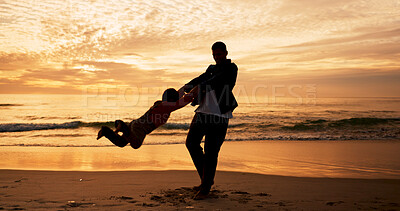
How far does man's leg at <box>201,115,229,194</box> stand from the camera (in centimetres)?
374

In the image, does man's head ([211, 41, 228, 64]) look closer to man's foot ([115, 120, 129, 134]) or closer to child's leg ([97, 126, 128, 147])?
man's foot ([115, 120, 129, 134])

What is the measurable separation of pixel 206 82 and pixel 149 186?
2243mm

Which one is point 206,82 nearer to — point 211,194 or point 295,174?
point 211,194

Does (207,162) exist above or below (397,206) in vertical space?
above

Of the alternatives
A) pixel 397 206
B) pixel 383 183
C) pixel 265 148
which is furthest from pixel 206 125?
pixel 265 148

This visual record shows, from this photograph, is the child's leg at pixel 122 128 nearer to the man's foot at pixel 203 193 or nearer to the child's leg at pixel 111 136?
the child's leg at pixel 111 136

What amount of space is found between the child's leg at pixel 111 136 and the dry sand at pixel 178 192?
2.89 feet

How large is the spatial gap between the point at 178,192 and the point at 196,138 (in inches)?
38.6

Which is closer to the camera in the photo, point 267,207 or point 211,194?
point 267,207

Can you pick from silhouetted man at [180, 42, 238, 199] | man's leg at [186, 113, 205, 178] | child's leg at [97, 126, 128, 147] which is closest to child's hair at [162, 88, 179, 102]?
silhouetted man at [180, 42, 238, 199]

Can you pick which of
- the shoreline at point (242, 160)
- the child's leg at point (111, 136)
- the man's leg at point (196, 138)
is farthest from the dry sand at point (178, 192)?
the child's leg at point (111, 136)

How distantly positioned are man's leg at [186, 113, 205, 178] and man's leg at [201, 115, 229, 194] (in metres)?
0.10

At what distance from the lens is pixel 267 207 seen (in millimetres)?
3627

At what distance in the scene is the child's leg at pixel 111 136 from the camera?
122 inches
